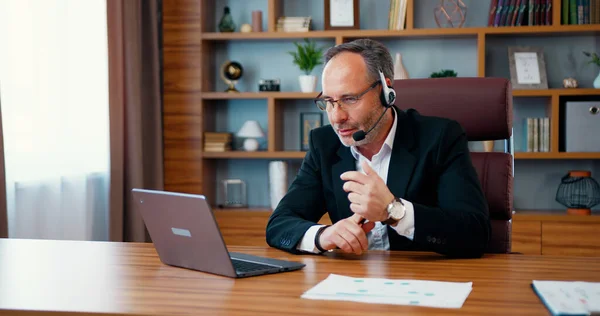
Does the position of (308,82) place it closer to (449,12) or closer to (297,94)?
(297,94)

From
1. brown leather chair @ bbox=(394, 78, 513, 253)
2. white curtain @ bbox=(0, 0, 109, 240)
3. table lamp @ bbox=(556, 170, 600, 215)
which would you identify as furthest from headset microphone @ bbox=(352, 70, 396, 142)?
table lamp @ bbox=(556, 170, 600, 215)

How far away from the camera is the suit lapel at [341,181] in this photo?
2.07 meters

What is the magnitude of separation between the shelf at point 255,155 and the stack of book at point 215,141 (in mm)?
45

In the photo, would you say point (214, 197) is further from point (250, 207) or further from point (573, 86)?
point (573, 86)

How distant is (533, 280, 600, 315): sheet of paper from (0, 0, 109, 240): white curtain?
2.35 m

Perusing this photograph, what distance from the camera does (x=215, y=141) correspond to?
4211 mm

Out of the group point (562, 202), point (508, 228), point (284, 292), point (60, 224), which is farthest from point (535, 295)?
point (562, 202)

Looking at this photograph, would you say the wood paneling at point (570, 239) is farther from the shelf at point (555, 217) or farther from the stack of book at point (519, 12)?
the stack of book at point (519, 12)

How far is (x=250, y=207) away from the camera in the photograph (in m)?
4.36

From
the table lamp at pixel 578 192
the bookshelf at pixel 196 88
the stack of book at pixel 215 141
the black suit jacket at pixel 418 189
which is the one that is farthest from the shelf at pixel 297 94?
the black suit jacket at pixel 418 189

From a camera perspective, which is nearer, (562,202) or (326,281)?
(326,281)

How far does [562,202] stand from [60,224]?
2558mm

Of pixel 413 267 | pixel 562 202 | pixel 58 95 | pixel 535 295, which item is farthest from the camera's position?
pixel 562 202

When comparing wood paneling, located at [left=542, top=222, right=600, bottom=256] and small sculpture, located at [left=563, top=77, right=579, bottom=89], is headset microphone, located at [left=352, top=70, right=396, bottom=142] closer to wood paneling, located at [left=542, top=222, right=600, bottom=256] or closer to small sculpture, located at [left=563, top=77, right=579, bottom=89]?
wood paneling, located at [left=542, top=222, right=600, bottom=256]
